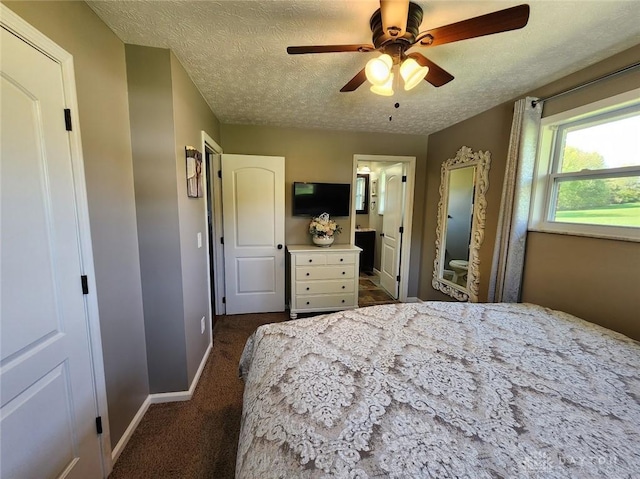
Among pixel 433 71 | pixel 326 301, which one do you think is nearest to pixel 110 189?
pixel 433 71

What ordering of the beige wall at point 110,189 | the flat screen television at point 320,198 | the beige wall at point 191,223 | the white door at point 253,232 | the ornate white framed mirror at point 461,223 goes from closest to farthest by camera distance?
the beige wall at point 110,189
the beige wall at point 191,223
the ornate white framed mirror at point 461,223
the white door at point 253,232
the flat screen television at point 320,198

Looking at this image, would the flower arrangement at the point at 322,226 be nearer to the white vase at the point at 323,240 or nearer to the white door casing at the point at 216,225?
the white vase at the point at 323,240

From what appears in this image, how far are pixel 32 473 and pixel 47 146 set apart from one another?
125cm

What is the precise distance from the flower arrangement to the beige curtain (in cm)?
173

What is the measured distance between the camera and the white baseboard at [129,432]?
1.40 meters

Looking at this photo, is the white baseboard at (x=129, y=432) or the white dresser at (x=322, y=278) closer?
the white baseboard at (x=129, y=432)

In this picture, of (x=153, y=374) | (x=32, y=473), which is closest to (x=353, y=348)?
(x=32, y=473)

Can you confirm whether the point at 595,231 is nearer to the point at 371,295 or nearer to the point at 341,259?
the point at 341,259

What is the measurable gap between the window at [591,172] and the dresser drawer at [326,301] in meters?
2.02

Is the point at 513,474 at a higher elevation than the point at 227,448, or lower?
higher

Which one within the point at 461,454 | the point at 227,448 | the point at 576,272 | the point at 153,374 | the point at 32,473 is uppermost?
the point at 576,272

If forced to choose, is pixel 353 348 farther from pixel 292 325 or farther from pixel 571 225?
pixel 571 225

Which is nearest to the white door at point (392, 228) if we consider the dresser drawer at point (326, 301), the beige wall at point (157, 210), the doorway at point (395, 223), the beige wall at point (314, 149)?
the doorway at point (395, 223)

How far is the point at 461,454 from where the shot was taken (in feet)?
2.21
